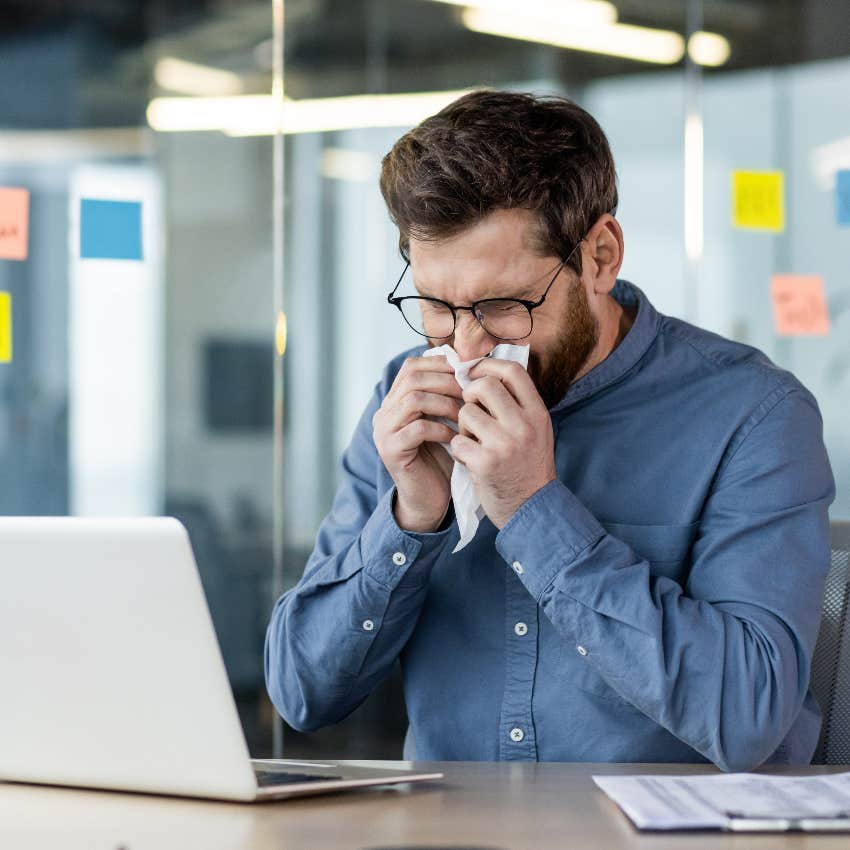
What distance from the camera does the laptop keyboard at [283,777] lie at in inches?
46.9

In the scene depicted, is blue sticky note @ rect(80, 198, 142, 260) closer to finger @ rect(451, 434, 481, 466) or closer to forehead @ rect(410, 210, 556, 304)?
forehead @ rect(410, 210, 556, 304)

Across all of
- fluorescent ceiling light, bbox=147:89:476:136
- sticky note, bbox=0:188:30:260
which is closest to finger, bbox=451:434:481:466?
sticky note, bbox=0:188:30:260

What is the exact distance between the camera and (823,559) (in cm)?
149

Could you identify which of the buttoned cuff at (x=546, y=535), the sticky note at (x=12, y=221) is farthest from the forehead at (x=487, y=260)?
the sticky note at (x=12, y=221)

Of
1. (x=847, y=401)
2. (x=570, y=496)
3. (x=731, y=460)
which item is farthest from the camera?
(x=847, y=401)

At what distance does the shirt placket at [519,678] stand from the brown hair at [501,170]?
41cm

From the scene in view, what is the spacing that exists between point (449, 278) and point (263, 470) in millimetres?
2227

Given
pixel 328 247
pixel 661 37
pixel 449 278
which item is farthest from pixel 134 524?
pixel 661 37

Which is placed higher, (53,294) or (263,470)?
(53,294)

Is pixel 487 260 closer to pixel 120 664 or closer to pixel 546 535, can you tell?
pixel 546 535

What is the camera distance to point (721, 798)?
1167mm

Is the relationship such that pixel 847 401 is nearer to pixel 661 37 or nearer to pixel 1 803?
pixel 661 37

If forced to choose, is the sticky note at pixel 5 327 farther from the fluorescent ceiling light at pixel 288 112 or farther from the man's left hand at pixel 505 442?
the man's left hand at pixel 505 442

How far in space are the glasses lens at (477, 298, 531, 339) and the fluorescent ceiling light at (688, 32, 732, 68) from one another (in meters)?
2.22
